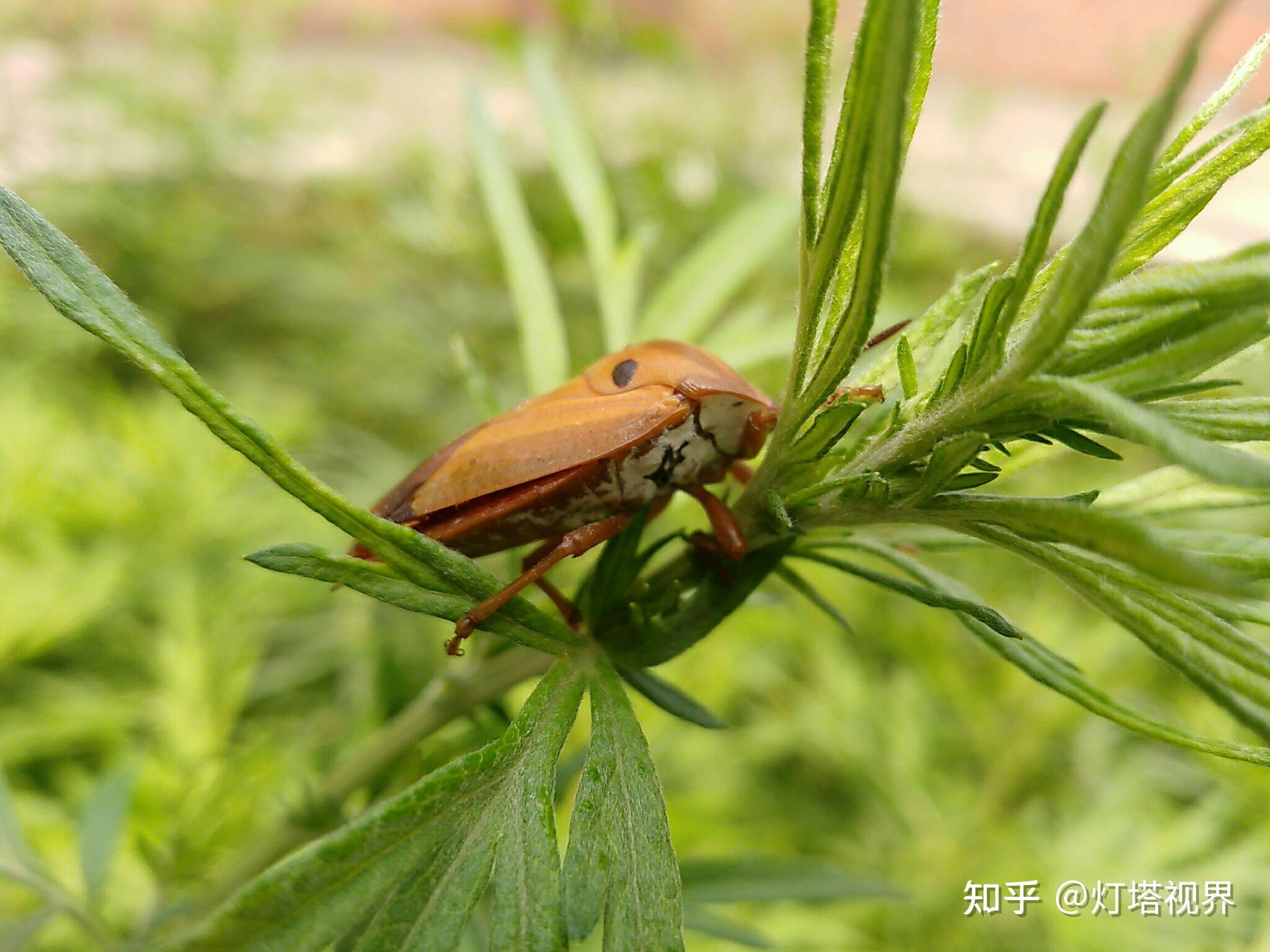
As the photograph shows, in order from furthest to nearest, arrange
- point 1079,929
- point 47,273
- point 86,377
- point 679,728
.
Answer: point 86,377 → point 679,728 → point 1079,929 → point 47,273

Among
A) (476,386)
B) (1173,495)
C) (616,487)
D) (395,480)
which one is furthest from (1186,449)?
(395,480)

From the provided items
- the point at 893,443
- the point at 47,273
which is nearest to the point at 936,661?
the point at 893,443

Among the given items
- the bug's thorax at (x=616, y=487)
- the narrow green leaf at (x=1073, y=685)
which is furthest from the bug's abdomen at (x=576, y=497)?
the narrow green leaf at (x=1073, y=685)

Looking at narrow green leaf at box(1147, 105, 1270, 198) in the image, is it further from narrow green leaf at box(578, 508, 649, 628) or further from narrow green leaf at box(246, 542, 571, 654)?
narrow green leaf at box(246, 542, 571, 654)

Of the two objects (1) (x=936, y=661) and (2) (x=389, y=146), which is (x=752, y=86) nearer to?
(2) (x=389, y=146)

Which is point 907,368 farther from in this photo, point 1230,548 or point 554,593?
point 554,593

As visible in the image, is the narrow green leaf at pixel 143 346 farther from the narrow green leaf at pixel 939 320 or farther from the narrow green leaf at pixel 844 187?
the narrow green leaf at pixel 939 320

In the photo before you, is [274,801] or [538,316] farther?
[274,801]
